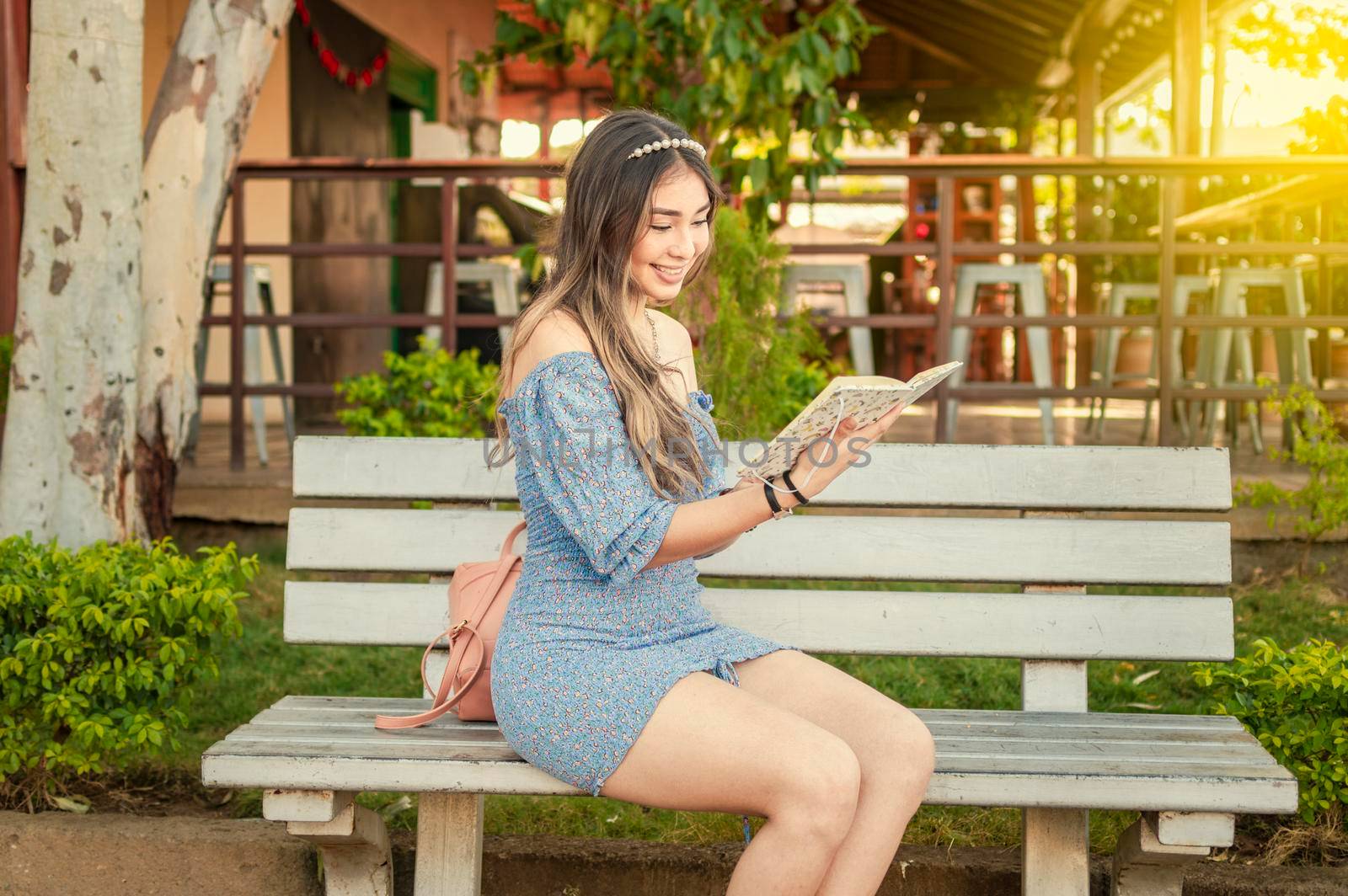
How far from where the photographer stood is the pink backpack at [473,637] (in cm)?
227

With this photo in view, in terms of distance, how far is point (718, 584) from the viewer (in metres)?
4.25

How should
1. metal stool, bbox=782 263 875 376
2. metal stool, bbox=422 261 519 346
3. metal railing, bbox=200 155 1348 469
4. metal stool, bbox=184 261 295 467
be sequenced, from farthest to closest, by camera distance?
metal stool, bbox=782 263 875 376
metal stool, bbox=422 261 519 346
metal stool, bbox=184 261 295 467
metal railing, bbox=200 155 1348 469

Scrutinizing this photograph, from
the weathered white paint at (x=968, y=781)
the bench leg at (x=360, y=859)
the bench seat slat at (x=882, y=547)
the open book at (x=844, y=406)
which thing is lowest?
the bench leg at (x=360, y=859)

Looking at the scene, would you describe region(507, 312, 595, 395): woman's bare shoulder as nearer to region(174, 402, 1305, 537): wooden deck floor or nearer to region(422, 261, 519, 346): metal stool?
region(174, 402, 1305, 537): wooden deck floor

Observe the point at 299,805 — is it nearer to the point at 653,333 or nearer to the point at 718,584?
the point at 653,333

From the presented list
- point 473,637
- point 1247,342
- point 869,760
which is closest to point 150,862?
point 473,637

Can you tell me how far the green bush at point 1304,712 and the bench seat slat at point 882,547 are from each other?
20 centimetres

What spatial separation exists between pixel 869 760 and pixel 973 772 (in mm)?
167

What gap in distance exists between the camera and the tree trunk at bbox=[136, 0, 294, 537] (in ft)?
12.4

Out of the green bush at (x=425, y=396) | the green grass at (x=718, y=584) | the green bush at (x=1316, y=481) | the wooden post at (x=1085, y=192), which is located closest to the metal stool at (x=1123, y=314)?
the wooden post at (x=1085, y=192)

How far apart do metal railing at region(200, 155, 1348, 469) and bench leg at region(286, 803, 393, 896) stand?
9.72ft

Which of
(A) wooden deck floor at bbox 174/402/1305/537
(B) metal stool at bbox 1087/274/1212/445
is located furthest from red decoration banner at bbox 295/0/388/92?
(B) metal stool at bbox 1087/274/1212/445

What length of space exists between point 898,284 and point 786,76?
29.2 ft

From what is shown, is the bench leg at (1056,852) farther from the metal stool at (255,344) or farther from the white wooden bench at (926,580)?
the metal stool at (255,344)
